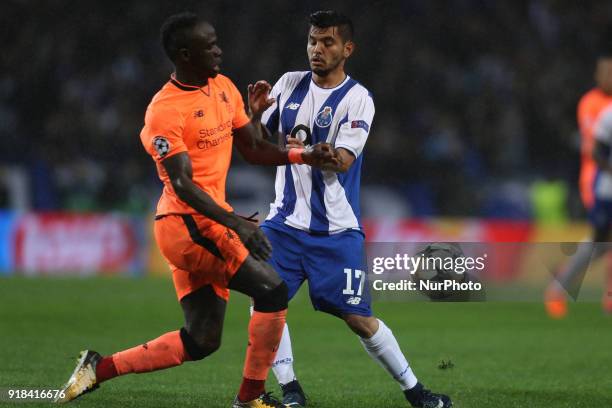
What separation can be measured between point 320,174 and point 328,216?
243mm

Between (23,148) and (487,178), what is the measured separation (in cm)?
760

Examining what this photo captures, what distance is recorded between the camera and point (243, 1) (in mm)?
20703

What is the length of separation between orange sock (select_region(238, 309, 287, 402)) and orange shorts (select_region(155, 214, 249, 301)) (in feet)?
0.97

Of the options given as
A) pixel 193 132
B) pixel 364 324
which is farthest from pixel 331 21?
pixel 364 324

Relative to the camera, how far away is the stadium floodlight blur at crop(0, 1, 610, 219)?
18.2 m

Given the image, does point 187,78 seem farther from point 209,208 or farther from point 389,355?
point 389,355

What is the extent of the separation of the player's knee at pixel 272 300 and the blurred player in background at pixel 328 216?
583mm

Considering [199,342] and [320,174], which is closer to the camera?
[199,342]

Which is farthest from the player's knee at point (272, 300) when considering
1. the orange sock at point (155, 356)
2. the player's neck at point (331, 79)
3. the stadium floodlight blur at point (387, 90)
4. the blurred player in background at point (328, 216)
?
the stadium floodlight blur at point (387, 90)

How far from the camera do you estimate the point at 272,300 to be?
5668 millimetres

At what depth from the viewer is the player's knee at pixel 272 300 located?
→ 18.5 ft

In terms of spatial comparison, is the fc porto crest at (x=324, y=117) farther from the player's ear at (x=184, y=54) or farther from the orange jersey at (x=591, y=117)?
the orange jersey at (x=591, y=117)

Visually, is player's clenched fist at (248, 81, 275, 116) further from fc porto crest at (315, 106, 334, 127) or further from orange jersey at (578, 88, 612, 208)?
orange jersey at (578, 88, 612, 208)

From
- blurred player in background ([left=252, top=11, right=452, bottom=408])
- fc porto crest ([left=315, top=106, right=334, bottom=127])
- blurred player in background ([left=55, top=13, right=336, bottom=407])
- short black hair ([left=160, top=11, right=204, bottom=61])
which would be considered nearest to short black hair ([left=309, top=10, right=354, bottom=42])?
blurred player in background ([left=252, top=11, right=452, bottom=408])
